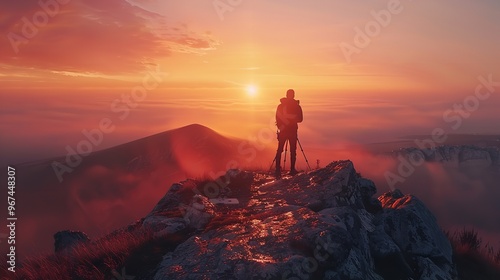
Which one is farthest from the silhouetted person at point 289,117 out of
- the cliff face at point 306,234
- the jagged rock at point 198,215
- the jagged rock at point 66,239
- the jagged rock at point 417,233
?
the jagged rock at point 66,239

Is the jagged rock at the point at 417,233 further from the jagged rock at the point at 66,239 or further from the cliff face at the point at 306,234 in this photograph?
the jagged rock at the point at 66,239

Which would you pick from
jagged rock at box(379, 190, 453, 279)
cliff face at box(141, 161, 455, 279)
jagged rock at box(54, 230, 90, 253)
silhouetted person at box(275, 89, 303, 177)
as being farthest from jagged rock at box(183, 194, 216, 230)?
silhouetted person at box(275, 89, 303, 177)

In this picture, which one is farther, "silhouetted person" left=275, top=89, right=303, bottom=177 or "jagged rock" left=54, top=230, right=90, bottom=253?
"silhouetted person" left=275, top=89, right=303, bottom=177

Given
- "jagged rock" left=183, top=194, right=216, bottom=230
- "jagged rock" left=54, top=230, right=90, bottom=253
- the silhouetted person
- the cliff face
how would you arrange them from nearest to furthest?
the cliff face, "jagged rock" left=183, top=194, right=216, bottom=230, "jagged rock" left=54, top=230, right=90, bottom=253, the silhouetted person

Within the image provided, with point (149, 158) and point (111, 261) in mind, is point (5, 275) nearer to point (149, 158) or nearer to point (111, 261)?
point (111, 261)

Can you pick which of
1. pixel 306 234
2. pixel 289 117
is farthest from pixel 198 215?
pixel 289 117

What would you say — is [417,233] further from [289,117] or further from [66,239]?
[66,239]

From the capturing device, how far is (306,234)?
753cm

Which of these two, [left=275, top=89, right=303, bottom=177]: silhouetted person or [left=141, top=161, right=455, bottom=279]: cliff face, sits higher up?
[left=275, top=89, right=303, bottom=177]: silhouetted person

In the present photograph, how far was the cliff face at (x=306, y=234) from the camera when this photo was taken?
277 inches

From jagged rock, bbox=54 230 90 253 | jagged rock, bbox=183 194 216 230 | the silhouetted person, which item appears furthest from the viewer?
the silhouetted person

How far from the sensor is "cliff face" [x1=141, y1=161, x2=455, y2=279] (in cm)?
704

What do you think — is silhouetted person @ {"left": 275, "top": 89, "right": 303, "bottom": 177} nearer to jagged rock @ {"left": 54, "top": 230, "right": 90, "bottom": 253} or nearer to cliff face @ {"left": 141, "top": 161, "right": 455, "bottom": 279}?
cliff face @ {"left": 141, "top": 161, "right": 455, "bottom": 279}

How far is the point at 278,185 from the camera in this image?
14.5 m
